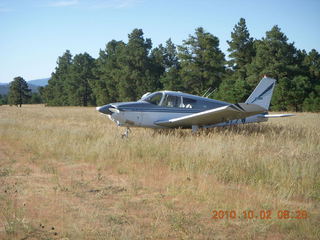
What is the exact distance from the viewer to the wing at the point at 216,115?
9180 mm

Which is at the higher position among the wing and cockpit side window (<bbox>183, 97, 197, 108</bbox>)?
cockpit side window (<bbox>183, 97, 197, 108</bbox>)

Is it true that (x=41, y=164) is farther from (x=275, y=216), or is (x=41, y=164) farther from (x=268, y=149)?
(x=268, y=149)

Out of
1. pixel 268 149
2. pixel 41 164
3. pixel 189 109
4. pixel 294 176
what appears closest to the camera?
pixel 294 176

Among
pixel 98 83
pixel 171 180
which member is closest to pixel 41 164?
pixel 171 180

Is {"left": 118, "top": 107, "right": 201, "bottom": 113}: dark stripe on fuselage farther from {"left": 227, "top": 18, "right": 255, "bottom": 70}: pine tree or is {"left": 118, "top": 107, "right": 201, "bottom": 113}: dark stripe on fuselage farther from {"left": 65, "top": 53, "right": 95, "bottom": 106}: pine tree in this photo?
{"left": 65, "top": 53, "right": 95, "bottom": 106}: pine tree

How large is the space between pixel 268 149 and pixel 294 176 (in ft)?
6.89

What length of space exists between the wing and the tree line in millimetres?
16827

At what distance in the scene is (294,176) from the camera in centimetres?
519

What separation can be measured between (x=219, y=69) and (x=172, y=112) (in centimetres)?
3048

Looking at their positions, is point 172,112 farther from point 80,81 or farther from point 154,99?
point 80,81

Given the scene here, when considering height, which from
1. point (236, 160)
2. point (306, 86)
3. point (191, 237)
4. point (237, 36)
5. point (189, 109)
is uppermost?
point (237, 36)

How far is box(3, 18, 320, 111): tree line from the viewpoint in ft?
111

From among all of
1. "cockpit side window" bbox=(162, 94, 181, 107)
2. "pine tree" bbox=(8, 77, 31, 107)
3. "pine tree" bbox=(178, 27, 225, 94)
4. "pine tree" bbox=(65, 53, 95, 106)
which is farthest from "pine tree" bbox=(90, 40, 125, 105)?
"cockpit side window" bbox=(162, 94, 181, 107)

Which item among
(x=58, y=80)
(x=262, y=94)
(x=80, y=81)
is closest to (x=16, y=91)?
(x=58, y=80)
